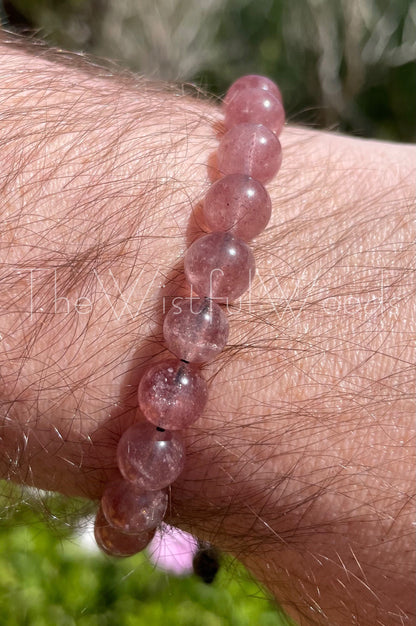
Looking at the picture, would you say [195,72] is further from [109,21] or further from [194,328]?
[194,328]

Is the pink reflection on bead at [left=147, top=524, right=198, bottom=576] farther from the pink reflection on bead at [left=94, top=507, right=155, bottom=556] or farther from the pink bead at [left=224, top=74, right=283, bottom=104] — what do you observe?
the pink bead at [left=224, top=74, right=283, bottom=104]

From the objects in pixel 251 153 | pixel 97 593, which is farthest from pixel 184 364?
pixel 97 593

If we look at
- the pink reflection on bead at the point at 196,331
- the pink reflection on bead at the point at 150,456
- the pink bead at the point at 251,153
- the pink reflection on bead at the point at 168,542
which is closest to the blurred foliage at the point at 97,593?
the pink reflection on bead at the point at 168,542

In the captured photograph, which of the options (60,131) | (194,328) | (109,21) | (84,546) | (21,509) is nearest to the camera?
(194,328)

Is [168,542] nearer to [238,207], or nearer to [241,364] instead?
[241,364]

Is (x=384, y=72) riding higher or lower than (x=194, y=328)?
lower

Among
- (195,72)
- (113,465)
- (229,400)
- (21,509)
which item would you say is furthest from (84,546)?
(195,72)

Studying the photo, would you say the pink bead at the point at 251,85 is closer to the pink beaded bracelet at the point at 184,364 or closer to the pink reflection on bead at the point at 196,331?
the pink beaded bracelet at the point at 184,364
